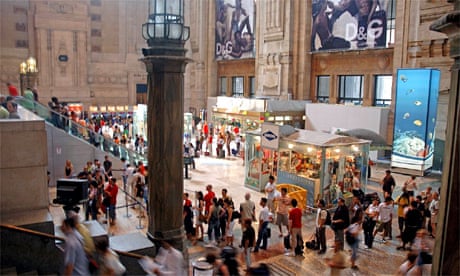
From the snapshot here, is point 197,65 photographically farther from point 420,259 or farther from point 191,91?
point 420,259

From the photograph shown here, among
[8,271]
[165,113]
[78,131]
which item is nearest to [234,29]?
[78,131]

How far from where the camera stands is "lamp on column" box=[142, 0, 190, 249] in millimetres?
6906

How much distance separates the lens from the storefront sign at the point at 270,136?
14328 millimetres

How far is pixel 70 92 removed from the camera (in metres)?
38.9

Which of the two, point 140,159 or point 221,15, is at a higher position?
point 221,15

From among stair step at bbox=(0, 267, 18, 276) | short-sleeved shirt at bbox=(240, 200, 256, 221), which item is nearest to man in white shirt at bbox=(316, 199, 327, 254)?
short-sleeved shirt at bbox=(240, 200, 256, 221)

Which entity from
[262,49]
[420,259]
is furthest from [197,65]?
[420,259]

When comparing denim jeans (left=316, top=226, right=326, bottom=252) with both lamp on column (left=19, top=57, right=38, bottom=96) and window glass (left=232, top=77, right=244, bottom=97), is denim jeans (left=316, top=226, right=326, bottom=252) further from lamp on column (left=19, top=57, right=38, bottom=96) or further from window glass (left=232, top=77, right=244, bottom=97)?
window glass (left=232, top=77, right=244, bottom=97)

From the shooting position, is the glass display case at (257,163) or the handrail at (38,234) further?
the glass display case at (257,163)

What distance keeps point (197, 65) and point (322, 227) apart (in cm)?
3069

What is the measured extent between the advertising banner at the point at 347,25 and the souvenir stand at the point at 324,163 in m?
10.8

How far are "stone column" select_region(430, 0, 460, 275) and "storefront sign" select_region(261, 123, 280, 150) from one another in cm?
1041

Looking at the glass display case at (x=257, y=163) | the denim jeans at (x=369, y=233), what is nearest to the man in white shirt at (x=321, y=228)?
the denim jeans at (x=369, y=233)

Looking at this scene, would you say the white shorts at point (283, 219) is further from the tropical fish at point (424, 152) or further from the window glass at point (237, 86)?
the window glass at point (237, 86)
